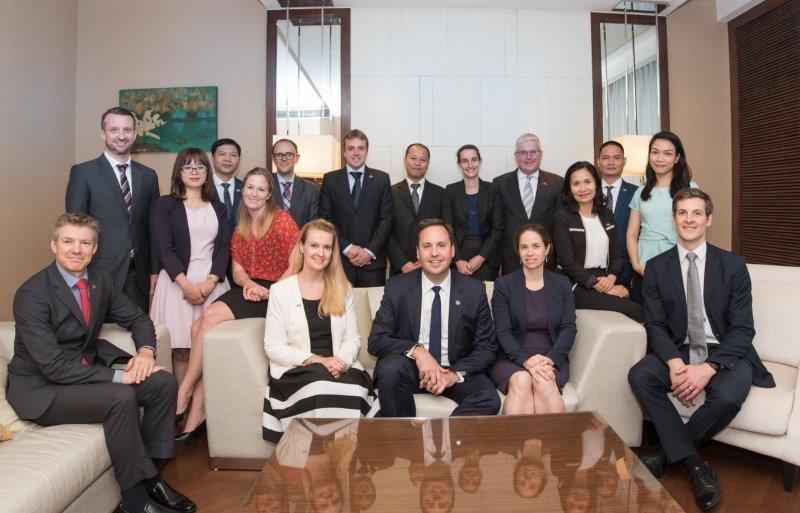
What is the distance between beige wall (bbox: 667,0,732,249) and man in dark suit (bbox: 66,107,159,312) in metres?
4.56

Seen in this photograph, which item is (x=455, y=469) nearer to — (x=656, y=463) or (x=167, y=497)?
(x=167, y=497)

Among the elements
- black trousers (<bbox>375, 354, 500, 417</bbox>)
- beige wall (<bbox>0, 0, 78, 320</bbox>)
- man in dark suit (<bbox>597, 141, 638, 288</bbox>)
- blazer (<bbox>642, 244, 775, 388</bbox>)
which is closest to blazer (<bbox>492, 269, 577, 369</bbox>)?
black trousers (<bbox>375, 354, 500, 417</bbox>)

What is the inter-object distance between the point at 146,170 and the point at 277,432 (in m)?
1.82

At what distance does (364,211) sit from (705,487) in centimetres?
252

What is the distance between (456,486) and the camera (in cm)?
145

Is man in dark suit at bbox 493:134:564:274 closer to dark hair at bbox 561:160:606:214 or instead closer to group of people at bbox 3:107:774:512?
group of people at bbox 3:107:774:512

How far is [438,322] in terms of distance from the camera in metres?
2.53

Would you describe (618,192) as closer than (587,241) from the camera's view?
No

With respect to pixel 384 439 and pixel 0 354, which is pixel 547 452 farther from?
pixel 0 354

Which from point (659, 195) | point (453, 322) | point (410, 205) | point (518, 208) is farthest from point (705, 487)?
point (410, 205)

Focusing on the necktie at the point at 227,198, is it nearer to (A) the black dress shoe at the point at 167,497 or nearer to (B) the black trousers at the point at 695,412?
(A) the black dress shoe at the point at 167,497

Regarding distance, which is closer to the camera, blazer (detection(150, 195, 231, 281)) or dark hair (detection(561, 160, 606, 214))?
blazer (detection(150, 195, 231, 281))

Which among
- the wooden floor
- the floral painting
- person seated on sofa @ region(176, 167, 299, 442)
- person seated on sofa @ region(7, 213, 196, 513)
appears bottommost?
the wooden floor

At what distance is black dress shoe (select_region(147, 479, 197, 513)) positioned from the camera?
199 cm
